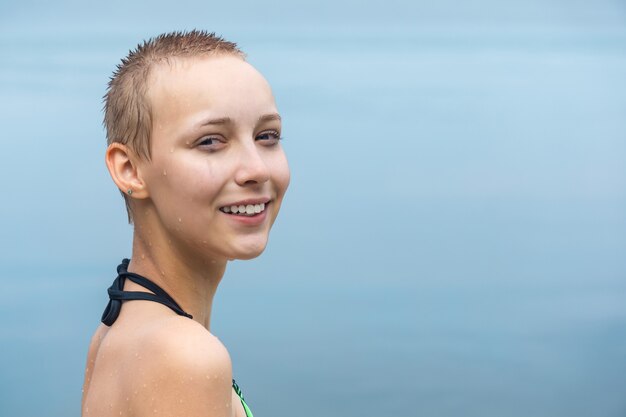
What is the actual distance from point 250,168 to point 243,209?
0.68 ft

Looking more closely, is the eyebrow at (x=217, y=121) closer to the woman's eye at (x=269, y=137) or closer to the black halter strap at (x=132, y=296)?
the woman's eye at (x=269, y=137)

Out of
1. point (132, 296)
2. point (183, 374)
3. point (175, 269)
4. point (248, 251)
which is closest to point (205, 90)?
point (248, 251)

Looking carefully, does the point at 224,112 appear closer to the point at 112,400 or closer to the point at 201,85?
the point at 201,85

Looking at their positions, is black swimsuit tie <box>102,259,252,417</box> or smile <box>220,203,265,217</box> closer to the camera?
smile <box>220,203,265,217</box>

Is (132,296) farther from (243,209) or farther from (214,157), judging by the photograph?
(214,157)

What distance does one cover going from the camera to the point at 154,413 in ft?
13.9

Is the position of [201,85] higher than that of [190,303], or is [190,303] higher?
[201,85]

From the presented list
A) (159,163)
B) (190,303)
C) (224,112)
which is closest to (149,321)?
(190,303)

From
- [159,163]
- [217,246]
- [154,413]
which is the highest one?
[159,163]

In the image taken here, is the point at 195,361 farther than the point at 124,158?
No

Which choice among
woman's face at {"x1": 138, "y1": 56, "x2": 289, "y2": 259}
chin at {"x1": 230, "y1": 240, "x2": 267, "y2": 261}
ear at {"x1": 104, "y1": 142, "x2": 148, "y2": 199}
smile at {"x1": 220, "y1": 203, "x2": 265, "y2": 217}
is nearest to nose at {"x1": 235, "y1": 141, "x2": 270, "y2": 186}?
woman's face at {"x1": 138, "y1": 56, "x2": 289, "y2": 259}

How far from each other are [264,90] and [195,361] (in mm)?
1320

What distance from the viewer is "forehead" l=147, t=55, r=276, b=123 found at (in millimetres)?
4551

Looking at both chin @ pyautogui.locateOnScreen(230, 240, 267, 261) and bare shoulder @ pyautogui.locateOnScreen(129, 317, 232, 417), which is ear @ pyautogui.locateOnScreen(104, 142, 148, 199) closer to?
chin @ pyautogui.locateOnScreen(230, 240, 267, 261)
